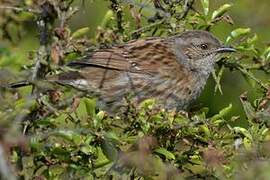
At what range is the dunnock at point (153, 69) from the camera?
6.01 meters

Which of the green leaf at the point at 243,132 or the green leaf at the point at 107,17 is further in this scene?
the green leaf at the point at 107,17

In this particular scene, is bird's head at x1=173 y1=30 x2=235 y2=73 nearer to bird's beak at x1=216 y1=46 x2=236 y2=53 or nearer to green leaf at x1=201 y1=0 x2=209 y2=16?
bird's beak at x1=216 y1=46 x2=236 y2=53

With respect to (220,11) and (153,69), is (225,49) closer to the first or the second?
(220,11)

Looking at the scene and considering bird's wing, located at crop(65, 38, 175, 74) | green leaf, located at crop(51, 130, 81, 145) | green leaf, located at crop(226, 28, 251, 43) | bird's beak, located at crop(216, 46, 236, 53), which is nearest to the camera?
Result: green leaf, located at crop(51, 130, 81, 145)

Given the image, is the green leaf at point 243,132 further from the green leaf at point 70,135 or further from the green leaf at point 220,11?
the green leaf at point 220,11

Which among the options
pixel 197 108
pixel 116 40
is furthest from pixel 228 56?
pixel 116 40

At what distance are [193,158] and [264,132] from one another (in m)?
0.43

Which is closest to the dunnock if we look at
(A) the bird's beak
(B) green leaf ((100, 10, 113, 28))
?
(A) the bird's beak

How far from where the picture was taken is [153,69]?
6.48 m

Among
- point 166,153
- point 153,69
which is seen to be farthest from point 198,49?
point 166,153

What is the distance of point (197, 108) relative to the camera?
18.4 feet

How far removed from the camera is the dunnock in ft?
19.7

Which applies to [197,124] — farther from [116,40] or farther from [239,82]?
A: [239,82]

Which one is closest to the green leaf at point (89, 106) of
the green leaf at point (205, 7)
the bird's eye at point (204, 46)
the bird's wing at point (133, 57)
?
the green leaf at point (205, 7)
